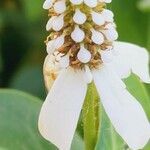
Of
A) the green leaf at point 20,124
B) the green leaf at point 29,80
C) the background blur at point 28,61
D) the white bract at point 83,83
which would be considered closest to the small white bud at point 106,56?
the white bract at point 83,83

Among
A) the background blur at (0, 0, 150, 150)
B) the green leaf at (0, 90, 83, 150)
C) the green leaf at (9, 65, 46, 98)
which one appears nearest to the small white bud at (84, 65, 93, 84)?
the background blur at (0, 0, 150, 150)

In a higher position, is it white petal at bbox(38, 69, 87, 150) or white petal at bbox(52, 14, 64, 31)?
white petal at bbox(52, 14, 64, 31)

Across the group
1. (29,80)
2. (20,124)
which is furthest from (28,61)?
(20,124)

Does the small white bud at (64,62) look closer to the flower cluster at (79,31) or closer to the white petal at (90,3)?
the flower cluster at (79,31)

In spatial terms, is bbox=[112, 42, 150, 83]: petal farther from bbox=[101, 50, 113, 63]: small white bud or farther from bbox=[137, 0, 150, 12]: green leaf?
bbox=[137, 0, 150, 12]: green leaf

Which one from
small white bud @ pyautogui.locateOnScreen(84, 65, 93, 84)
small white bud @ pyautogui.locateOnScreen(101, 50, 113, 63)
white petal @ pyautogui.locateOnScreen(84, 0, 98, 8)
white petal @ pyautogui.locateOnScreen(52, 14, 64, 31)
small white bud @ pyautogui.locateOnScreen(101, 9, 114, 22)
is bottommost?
small white bud @ pyautogui.locateOnScreen(84, 65, 93, 84)

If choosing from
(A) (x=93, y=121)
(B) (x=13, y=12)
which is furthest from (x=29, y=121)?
(B) (x=13, y=12)

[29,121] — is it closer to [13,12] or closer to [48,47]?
[48,47]

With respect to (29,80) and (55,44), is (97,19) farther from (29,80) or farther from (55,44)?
(29,80)
